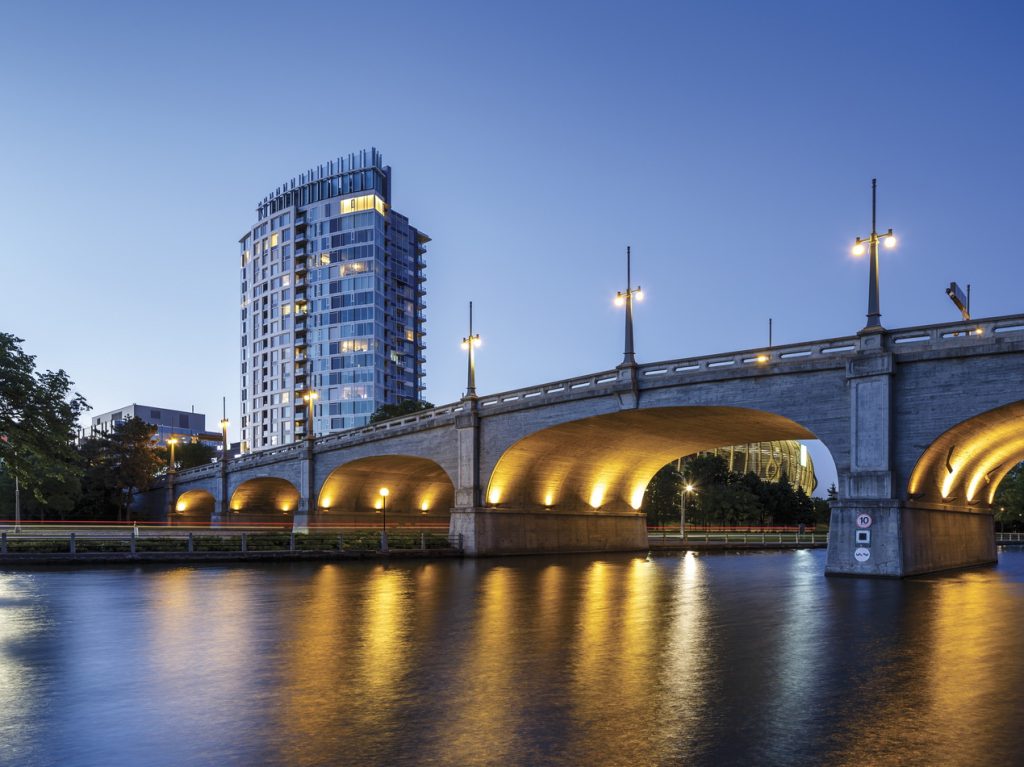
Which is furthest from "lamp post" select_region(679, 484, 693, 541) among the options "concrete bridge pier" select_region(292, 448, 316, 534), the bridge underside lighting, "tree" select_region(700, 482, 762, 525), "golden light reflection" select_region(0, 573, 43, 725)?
the bridge underside lighting

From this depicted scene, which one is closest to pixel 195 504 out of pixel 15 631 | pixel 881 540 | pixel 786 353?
pixel 786 353

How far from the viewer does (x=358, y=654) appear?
11.8 meters

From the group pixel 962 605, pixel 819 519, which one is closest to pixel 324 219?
pixel 819 519

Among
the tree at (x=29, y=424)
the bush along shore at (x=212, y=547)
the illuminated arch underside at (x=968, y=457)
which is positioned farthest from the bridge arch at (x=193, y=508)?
the illuminated arch underside at (x=968, y=457)

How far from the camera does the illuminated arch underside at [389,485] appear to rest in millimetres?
58750

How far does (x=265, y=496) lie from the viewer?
253ft

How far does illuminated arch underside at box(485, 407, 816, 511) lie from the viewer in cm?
3960

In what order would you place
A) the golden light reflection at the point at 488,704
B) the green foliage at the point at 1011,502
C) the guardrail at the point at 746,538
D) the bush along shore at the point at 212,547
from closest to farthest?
the golden light reflection at the point at 488,704, the bush along shore at the point at 212,547, the guardrail at the point at 746,538, the green foliage at the point at 1011,502

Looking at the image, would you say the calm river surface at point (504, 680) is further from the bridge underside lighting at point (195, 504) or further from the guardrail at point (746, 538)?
the bridge underside lighting at point (195, 504)

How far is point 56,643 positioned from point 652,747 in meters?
10.3

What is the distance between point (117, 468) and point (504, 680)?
80930mm

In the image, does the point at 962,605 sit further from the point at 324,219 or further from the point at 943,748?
the point at 324,219

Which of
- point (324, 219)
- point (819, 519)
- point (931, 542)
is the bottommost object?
point (819, 519)

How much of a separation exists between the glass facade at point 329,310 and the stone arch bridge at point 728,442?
56021 mm
